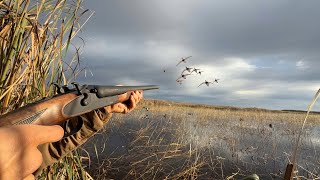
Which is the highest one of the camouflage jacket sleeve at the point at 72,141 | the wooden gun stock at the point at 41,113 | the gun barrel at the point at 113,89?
the gun barrel at the point at 113,89

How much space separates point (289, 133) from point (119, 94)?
11.1m

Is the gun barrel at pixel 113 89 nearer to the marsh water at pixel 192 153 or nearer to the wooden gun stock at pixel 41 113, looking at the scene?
the wooden gun stock at pixel 41 113

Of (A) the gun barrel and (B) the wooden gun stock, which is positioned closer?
(B) the wooden gun stock

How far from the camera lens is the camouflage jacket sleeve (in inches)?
91.2

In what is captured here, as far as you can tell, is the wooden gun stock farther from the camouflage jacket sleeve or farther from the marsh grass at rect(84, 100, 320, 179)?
the marsh grass at rect(84, 100, 320, 179)

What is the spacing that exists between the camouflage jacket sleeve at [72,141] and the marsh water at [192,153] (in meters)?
2.42

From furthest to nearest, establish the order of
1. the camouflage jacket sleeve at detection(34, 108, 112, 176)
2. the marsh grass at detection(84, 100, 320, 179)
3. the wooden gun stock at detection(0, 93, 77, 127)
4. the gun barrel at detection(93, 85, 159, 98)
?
the marsh grass at detection(84, 100, 320, 179) < the camouflage jacket sleeve at detection(34, 108, 112, 176) < the gun barrel at detection(93, 85, 159, 98) < the wooden gun stock at detection(0, 93, 77, 127)

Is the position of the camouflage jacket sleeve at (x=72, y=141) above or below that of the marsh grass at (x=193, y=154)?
above

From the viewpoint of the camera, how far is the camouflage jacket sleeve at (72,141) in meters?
2.32

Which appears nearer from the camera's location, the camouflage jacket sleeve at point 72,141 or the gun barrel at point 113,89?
the gun barrel at point 113,89

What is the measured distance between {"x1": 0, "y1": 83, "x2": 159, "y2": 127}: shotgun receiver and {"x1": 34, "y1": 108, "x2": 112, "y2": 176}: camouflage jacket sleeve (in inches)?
9.3

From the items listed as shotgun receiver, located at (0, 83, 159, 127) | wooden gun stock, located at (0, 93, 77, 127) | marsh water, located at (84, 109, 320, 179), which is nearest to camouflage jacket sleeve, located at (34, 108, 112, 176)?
shotgun receiver, located at (0, 83, 159, 127)

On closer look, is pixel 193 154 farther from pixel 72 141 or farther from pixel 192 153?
pixel 72 141

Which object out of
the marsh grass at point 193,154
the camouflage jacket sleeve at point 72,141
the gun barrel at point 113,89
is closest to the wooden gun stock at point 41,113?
the gun barrel at point 113,89
